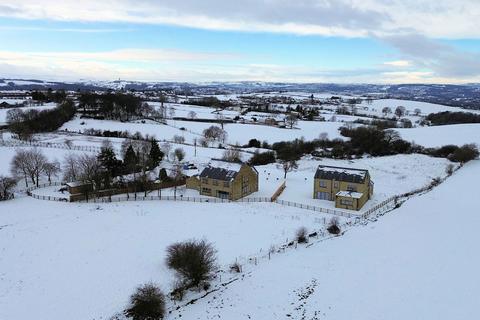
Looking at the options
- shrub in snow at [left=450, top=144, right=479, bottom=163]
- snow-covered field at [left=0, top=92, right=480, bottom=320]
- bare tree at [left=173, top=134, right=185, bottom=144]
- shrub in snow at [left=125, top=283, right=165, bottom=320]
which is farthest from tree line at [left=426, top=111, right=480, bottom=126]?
shrub in snow at [left=125, top=283, right=165, bottom=320]

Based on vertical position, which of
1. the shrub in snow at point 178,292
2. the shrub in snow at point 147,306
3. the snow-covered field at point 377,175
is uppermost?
the shrub in snow at point 147,306

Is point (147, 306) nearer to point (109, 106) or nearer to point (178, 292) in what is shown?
point (178, 292)

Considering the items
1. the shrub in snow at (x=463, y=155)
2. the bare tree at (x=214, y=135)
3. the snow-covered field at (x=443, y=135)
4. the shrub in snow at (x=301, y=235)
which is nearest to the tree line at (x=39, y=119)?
the bare tree at (x=214, y=135)

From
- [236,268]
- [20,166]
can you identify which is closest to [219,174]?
[236,268]

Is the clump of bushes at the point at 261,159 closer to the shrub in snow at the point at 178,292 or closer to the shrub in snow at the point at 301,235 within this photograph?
the shrub in snow at the point at 301,235

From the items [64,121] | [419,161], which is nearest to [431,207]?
[419,161]
